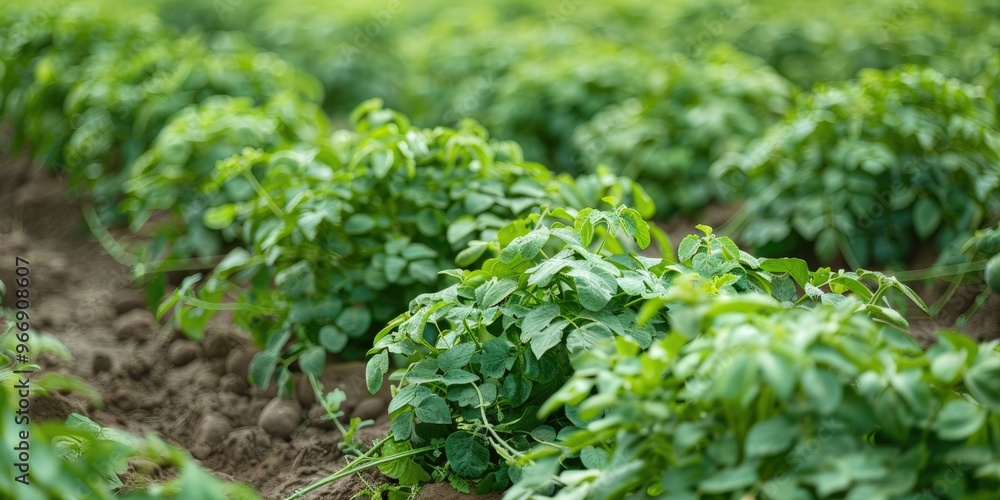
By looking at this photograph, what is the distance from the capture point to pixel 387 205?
9.12ft

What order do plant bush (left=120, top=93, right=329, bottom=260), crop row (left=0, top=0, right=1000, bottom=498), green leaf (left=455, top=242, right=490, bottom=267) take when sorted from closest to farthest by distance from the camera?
crop row (left=0, top=0, right=1000, bottom=498), green leaf (left=455, top=242, right=490, bottom=267), plant bush (left=120, top=93, right=329, bottom=260)

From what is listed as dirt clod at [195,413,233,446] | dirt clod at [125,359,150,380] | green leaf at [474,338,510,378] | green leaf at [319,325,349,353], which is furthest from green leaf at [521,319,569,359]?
dirt clod at [125,359,150,380]

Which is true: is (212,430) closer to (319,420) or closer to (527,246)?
(319,420)

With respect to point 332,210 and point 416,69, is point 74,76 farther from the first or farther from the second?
point 332,210

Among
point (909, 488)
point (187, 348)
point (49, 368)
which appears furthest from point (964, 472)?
point (49, 368)

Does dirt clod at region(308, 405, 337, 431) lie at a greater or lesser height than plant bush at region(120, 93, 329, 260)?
lesser

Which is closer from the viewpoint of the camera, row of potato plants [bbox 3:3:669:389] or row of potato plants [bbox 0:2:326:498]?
row of potato plants [bbox 3:3:669:389]

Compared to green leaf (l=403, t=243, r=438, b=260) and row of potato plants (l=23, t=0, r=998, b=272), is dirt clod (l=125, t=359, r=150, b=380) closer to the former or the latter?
row of potato plants (l=23, t=0, r=998, b=272)

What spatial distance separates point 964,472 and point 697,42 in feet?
14.7

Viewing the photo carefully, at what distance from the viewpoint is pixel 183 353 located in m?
3.15

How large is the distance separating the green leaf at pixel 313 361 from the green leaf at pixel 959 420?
1.67 metres

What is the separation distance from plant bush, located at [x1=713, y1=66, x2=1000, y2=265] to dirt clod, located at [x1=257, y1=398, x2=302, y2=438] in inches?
74.7

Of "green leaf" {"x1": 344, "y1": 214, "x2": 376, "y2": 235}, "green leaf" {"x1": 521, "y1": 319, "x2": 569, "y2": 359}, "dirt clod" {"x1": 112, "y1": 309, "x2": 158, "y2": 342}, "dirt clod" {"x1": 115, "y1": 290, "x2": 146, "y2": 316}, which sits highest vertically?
"green leaf" {"x1": 521, "y1": 319, "x2": 569, "y2": 359}

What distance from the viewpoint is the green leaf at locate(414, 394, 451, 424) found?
1979 millimetres
